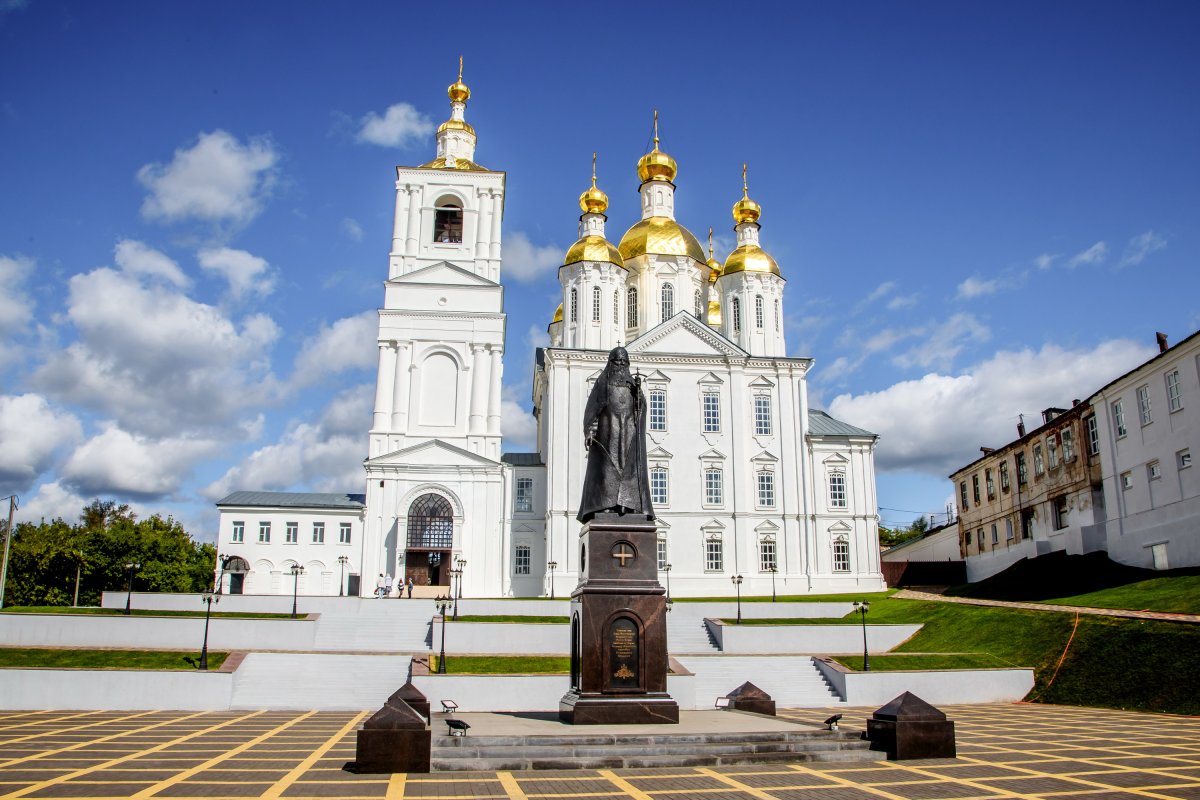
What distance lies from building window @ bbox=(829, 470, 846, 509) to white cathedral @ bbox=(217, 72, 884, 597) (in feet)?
0.34

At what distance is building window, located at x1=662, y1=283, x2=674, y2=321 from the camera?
53188 millimetres

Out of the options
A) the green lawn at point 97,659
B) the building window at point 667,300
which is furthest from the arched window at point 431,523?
the green lawn at point 97,659

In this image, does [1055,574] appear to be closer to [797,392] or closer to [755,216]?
[797,392]

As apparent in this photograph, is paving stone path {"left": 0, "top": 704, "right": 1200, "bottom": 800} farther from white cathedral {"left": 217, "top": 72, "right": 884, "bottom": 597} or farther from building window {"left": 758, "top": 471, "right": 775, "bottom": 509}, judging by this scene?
building window {"left": 758, "top": 471, "right": 775, "bottom": 509}

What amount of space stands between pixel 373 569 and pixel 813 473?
74.9 feet

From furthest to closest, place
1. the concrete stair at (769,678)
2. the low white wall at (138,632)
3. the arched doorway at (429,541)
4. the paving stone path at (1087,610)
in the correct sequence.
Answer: the arched doorway at (429,541) → the low white wall at (138,632) → the concrete stair at (769,678) → the paving stone path at (1087,610)

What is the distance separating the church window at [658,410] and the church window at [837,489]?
939 centimetres

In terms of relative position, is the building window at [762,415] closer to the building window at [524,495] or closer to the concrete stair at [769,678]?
the building window at [524,495]

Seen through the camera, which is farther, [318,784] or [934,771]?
[934,771]

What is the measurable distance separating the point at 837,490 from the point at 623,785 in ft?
129

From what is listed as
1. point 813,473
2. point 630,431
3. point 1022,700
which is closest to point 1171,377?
point 1022,700

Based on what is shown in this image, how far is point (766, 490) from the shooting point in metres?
48.3

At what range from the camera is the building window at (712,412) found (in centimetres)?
4841

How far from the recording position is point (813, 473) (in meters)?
49.1
